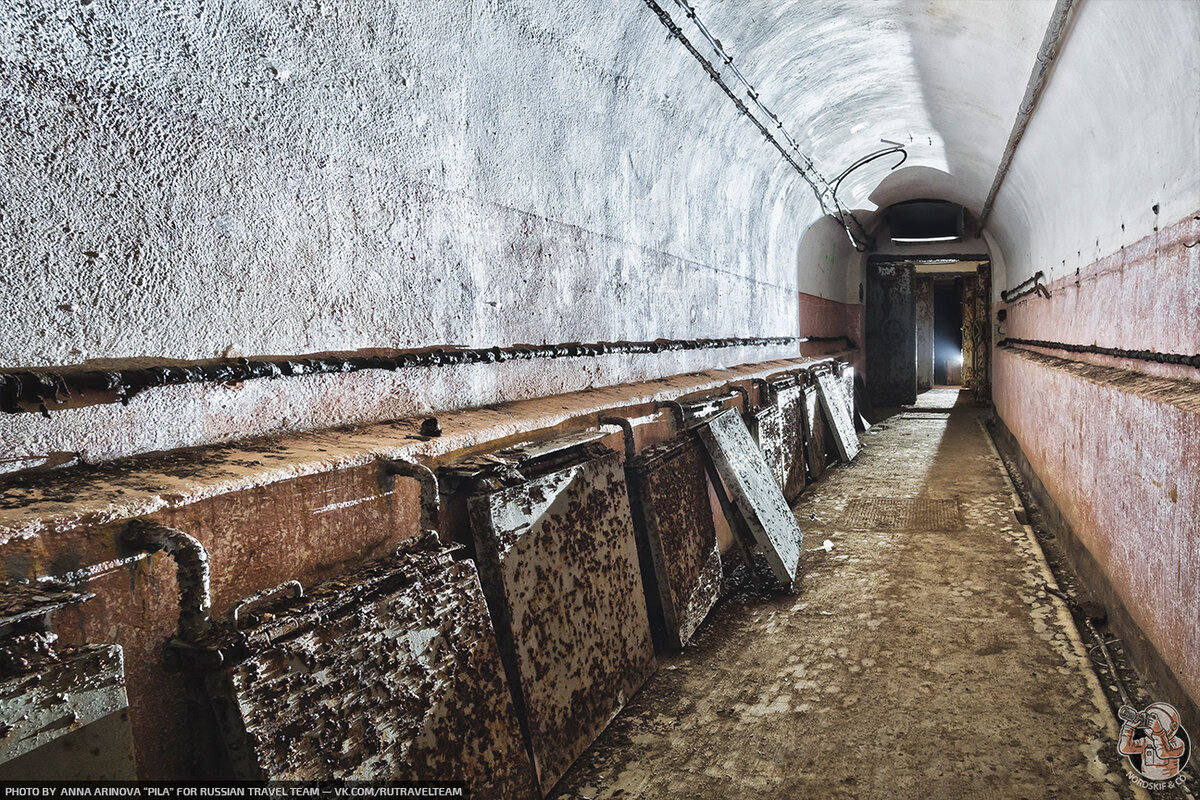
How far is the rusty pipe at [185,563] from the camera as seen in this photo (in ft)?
4.69

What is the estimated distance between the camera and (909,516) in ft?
19.5

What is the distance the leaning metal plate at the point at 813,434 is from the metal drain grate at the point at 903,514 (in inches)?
34.9

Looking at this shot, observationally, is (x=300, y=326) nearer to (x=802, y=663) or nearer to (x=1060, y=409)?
(x=802, y=663)

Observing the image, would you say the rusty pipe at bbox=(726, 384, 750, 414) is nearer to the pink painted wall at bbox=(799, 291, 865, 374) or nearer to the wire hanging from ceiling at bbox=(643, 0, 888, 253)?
the wire hanging from ceiling at bbox=(643, 0, 888, 253)

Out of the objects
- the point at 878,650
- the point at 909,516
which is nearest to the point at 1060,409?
the point at 909,516

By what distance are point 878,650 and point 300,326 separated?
9.41 ft

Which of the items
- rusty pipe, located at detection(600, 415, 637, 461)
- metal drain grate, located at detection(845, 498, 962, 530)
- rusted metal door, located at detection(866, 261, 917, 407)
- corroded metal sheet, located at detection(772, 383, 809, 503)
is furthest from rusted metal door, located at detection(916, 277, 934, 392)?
rusty pipe, located at detection(600, 415, 637, 461)

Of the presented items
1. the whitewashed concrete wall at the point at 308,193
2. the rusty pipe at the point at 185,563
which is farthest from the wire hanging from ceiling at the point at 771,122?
the rusty pipe at the point at 185,563

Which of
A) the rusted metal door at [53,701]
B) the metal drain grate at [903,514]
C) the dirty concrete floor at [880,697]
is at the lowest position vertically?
the metal drain grate at [903,514]

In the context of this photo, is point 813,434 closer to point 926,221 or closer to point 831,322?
point 831,322

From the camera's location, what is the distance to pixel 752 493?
425 cm

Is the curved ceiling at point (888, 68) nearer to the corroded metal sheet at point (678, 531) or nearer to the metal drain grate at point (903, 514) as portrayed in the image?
the corroded metal sheet at point (678, 531)

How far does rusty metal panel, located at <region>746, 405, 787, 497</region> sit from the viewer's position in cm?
570

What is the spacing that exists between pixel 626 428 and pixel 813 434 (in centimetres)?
451
